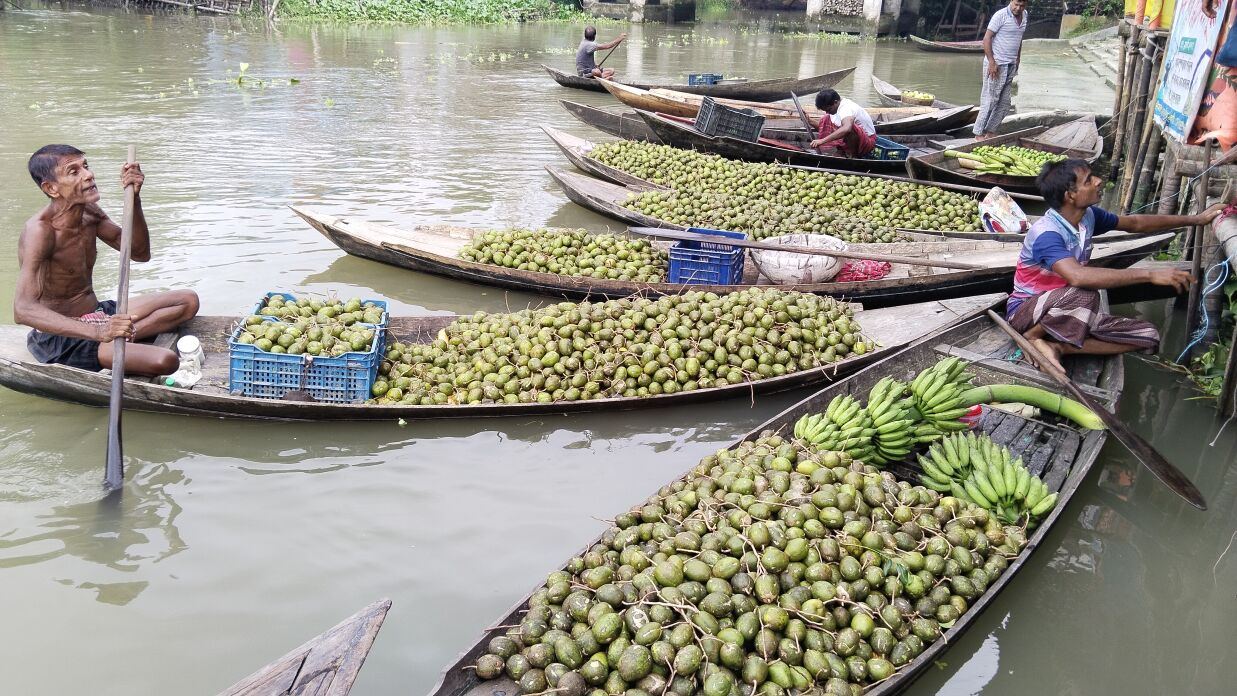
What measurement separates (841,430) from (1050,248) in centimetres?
211

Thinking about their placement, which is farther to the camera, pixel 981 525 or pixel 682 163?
pixel 682 163

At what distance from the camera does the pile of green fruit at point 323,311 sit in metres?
5.16

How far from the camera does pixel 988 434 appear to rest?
4539mm

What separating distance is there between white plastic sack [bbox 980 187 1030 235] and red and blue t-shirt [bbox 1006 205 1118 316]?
2.12 meters

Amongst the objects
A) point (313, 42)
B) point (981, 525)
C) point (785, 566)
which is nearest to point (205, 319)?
point (785, 566)

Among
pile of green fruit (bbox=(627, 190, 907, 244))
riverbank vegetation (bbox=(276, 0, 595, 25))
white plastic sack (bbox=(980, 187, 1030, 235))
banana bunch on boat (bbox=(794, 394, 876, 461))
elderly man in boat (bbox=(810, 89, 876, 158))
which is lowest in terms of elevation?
banana bunch on boat (bbox=(794, 394, 876, 461))

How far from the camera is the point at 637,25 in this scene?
118ft

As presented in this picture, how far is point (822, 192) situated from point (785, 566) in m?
6.09

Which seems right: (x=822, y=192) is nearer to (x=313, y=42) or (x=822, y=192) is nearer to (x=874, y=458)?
(x=874, y=458)

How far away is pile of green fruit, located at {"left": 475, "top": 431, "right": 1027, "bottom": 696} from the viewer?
2.77 metres

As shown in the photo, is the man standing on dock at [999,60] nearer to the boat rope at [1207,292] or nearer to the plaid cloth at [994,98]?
the plaid cloth at [994,98]

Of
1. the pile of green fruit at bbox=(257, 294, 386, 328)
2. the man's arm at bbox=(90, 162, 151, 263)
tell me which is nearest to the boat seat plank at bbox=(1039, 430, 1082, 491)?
the pile of green fruit at bbox=(257, 294, 386, 328)

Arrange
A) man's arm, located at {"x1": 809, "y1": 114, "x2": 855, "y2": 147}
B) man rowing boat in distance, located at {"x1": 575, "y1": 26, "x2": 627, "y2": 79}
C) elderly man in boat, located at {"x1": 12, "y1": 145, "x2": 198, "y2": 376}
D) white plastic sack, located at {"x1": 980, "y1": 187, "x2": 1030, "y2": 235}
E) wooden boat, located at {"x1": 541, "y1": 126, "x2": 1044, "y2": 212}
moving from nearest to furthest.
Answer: elderly man in boat, located at {"x1": 12, "y1": 145, "x2": 198, "y2": 376} → white plastic sack, located at {"x1": 980, "y1": 187, "x2": 1030, "y2": 235} → wooden boat, located at {"x1": 541, "y1": 126, "x2": 1044, "y2": 212} → man's arm, located at {"x1": 809, "y1": 114, "x2": 855, "y2": 147} → man rowing boat in distance, located at {"x1": 575, "y1": 26, "x2": 627, "y2": 79}

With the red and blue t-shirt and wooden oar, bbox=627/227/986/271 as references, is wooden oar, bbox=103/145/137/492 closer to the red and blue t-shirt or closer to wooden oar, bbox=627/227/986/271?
wooden oar, bbox=627/227/986/271
